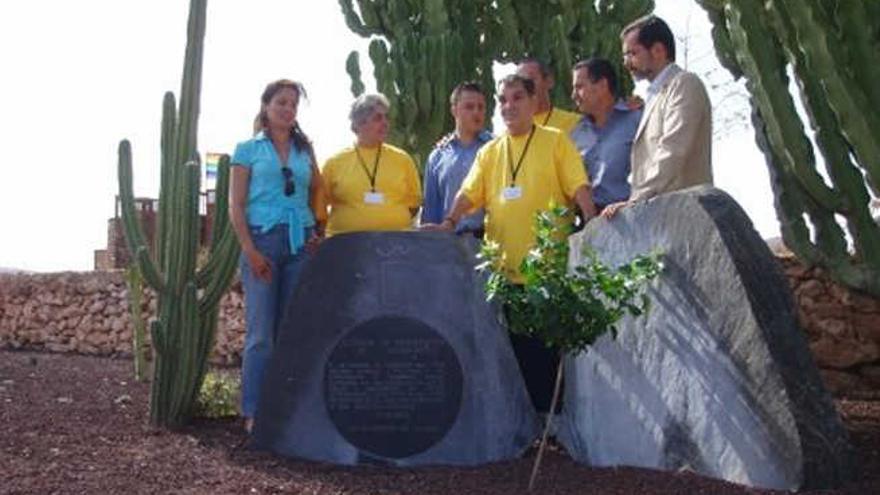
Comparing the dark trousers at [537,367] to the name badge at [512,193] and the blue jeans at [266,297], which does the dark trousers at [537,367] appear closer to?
the name badge at [512,193]

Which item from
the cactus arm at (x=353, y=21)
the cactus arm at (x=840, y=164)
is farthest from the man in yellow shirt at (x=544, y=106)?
the cactus arm at (x=353, y=21)

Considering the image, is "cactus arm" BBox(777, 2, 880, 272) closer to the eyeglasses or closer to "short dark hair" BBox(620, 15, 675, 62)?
"short dark hair" BBox(620, 15, 675, 62)

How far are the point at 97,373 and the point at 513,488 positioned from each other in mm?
6259

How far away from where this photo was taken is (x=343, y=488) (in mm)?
4922

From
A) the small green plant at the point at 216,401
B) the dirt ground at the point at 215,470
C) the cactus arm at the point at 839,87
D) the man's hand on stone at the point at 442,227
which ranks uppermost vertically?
the cactus arm at the point at 839,87

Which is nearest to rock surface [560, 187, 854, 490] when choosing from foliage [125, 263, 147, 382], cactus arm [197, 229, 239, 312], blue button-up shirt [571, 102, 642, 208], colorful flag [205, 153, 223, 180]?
blue button-up shirt [571, 102, 642, 208]

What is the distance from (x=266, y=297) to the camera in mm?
6074

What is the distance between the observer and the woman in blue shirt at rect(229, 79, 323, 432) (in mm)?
6062

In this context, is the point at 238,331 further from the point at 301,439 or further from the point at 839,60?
the point at 839,60

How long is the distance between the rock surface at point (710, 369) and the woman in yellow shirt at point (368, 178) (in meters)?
1.21

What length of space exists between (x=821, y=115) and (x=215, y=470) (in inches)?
127

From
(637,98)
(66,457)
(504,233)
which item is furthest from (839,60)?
(66,457)

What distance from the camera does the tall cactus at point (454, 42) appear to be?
986cm

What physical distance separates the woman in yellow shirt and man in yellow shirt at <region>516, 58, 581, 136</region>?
78 centimetres
